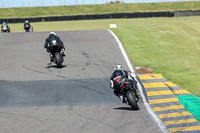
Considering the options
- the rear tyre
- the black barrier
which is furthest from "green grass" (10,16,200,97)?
the black barrier

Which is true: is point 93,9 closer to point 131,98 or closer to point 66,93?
point 66,93

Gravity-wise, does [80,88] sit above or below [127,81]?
below

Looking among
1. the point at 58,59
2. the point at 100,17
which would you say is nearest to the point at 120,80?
the point at 58,59

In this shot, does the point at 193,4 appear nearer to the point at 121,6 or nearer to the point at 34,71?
the point at 121,6

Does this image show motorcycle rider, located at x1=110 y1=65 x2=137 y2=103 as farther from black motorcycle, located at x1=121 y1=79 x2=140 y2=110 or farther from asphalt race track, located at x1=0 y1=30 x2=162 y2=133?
asphalt race track, located at x1=0 y1=30 x2=162 y2=133

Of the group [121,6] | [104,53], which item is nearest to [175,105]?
[104,53]

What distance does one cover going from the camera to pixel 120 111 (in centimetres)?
1178

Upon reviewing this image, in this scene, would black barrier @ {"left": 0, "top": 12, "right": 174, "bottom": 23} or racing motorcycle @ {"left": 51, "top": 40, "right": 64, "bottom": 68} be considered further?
black barrier @ {"left": 0, "top": 12, "right": 174, "bottom": 23}

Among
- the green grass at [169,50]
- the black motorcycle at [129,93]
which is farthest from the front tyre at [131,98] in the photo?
the green grass at [169,50]

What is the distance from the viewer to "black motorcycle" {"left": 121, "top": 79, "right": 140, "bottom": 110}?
38.1 feet

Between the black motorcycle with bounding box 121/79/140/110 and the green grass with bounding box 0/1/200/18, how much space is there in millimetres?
62211

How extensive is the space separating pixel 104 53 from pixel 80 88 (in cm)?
683

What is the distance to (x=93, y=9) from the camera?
75250mm

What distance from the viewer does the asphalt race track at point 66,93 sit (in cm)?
1029
